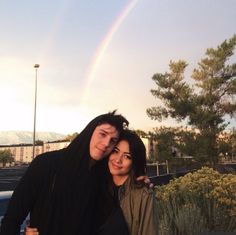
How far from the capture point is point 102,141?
7.98 feet

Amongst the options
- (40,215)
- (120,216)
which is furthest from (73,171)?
(120,216)

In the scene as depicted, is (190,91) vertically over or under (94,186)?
over

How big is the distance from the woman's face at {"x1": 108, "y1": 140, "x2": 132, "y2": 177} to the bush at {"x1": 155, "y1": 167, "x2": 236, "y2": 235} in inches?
169

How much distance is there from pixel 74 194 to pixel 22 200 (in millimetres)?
286

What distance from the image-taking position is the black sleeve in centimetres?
228

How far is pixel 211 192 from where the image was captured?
8.09 m

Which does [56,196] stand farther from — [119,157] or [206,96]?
[206,96]

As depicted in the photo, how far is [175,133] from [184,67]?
13.0 ft

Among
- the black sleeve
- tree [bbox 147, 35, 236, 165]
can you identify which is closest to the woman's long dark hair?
the black sleeve

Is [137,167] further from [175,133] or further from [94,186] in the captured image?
[175,133]

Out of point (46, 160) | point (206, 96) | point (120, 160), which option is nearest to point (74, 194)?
point (46, 160)

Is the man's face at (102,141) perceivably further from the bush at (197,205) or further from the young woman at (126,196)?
the bush at (197,205)

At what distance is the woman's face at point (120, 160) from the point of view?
2.62 meters

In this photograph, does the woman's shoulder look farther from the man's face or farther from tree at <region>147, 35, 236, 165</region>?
tree at <region>147, 35, 236, 165</region>
